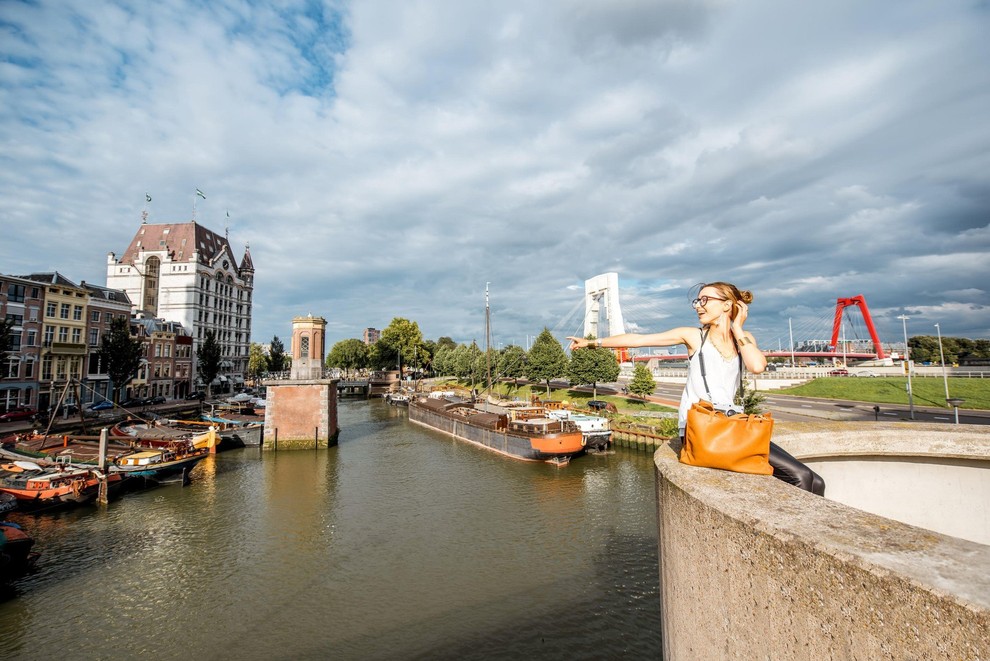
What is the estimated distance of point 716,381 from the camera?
13.6ft

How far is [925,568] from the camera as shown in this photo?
1671mm

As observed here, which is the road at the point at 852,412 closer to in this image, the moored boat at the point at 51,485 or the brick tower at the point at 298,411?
the brick tower at the point at 298,411

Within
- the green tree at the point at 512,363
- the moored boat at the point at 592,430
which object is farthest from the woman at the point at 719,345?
the green tree at the point at 512,363

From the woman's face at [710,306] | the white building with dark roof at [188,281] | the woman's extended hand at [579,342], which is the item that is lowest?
the woman's extended hand at [579,342]

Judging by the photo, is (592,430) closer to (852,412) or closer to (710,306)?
(852,412)

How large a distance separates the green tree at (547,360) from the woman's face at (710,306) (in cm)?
5110

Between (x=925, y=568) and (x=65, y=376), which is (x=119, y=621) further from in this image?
(x=65, y=376)

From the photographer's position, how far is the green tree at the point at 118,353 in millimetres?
41719

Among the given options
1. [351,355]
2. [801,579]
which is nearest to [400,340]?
[351,355]

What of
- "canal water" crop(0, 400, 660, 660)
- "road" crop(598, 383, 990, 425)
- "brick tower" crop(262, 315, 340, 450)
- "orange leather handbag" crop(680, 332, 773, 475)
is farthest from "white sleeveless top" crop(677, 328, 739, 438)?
"brick tower" crop(262, 315, 340, 450)

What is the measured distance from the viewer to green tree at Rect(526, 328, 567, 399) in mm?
56156

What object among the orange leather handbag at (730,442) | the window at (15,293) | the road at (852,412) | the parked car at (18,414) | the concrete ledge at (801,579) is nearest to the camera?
the concrete ledge at (801,579)

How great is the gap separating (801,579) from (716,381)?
2.35 metres

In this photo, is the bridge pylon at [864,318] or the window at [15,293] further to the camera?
the bridge pylon at [864,318]
